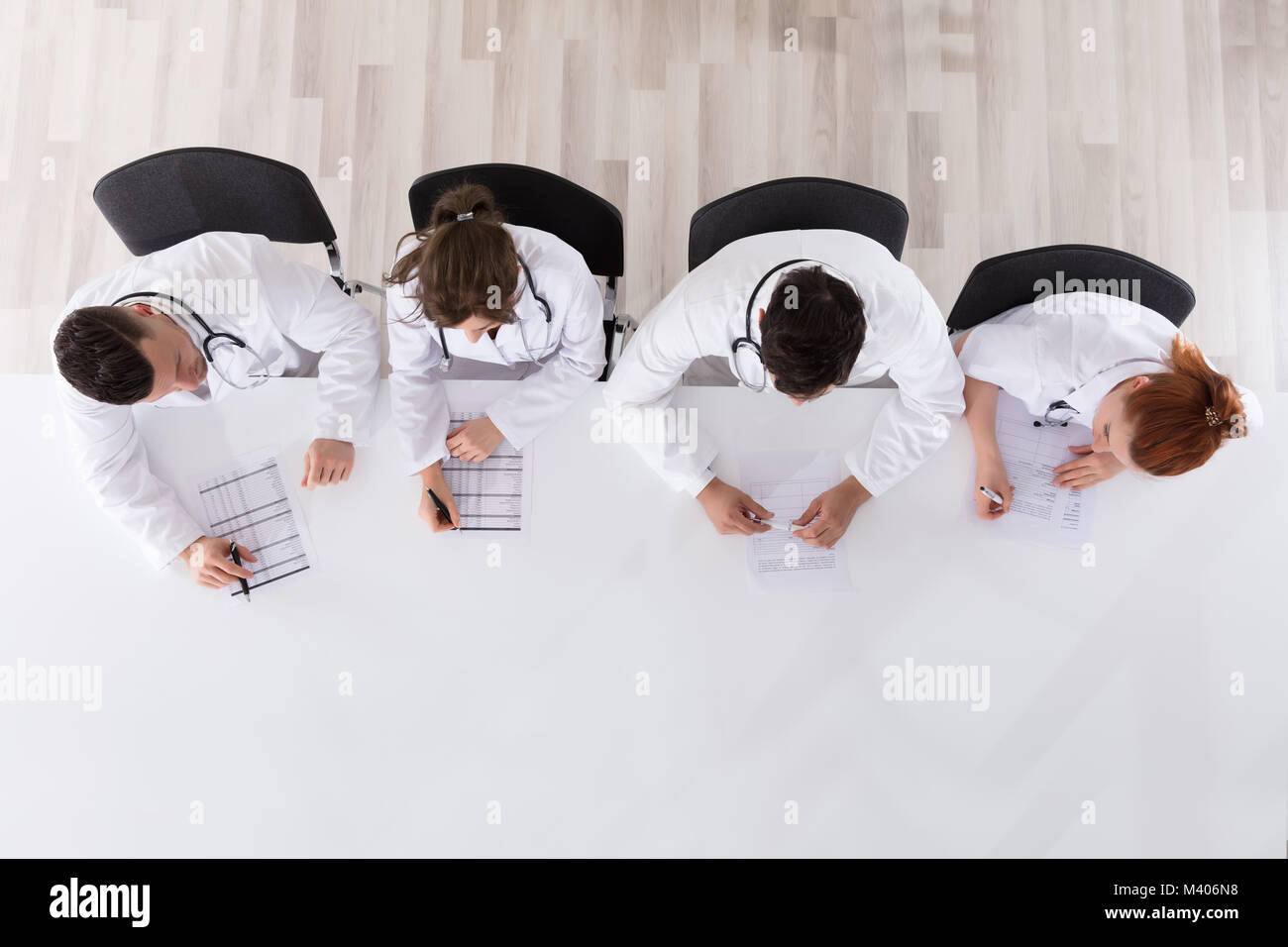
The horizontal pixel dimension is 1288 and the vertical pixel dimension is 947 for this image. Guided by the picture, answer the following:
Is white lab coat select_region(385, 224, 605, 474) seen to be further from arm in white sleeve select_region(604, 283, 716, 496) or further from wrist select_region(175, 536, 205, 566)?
wrist select_region(175, 536, 205, 566)

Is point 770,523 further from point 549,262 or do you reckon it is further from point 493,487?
point 549,262

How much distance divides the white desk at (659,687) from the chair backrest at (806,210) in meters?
0.49

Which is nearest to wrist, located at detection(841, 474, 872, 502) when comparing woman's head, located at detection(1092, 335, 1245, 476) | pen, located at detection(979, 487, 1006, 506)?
pen, located at detection(979, 487, 1006, 506)

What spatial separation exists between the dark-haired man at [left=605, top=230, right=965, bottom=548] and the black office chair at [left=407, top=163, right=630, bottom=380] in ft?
1.14

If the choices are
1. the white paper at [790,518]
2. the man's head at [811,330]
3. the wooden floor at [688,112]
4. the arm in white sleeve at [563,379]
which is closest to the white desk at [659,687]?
the white paper at [790,518]

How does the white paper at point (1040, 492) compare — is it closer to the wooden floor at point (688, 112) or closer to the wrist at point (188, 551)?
the wooden floor at point (688, 112)

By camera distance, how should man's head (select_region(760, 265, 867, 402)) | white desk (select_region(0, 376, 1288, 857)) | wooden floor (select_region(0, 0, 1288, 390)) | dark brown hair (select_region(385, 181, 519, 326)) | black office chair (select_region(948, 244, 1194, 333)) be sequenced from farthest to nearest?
wooden floor (select_region(0, 0, 1288, 390)) → black office chair (select_region(948, 244, 1194, 333)) → white desk (select_region(0, 376, 1288, 857)) → dark brown hair (select_region(385, 181, 519, 326)) → man's head (select_region(760, 265, 867, 402))

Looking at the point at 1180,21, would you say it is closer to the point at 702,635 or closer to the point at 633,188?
the point at 633,188

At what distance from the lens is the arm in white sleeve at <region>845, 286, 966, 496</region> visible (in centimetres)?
149

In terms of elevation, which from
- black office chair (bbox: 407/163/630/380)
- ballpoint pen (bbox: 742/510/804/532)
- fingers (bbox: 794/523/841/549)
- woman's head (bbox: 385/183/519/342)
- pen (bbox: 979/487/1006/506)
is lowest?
fingers (bbox: 794/523/841/549)

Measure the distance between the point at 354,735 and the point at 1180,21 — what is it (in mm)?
3389

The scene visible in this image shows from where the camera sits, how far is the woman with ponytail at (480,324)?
138 cm
